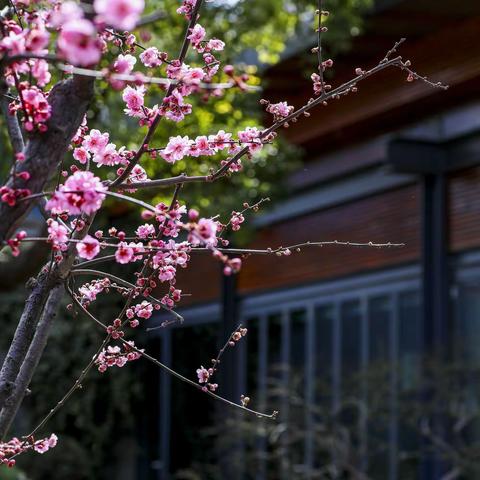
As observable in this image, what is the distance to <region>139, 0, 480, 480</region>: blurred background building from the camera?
11273 mm

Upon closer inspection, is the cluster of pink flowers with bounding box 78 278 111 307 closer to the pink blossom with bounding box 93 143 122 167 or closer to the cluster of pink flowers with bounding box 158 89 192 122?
the pink blossom with bounding box 93 143 122 167

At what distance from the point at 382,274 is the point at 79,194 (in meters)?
10.0

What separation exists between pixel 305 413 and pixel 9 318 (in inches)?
257

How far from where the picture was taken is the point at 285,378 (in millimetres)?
14312

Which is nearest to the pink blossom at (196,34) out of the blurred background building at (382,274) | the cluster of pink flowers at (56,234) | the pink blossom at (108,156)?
the pink blossom at (108,156)

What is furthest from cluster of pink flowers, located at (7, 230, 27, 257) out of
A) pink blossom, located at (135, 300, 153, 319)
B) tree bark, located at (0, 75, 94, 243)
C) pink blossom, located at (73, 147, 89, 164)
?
pink blossom, located at (135, 300, 153, 319)

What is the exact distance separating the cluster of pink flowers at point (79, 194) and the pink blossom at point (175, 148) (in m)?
1.07

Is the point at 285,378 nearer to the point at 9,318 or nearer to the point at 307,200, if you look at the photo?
the point at 307,200

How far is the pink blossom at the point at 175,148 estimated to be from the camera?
13.0ft

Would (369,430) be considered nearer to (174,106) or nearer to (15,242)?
(174,106)

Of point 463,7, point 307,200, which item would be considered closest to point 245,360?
point 307,200

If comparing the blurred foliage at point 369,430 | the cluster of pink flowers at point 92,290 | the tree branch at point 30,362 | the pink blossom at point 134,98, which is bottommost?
the tree branch at point 30,362

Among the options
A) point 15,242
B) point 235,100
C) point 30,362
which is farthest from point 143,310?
point 235,100

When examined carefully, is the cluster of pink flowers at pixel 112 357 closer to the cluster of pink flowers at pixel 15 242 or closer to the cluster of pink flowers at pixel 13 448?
the cluster of pink flowers at pixel 13 448
